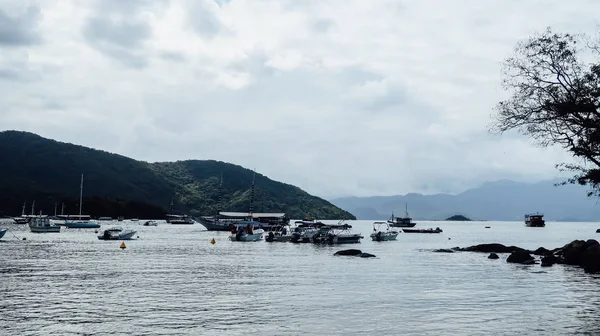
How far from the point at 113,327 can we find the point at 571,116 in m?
37.7

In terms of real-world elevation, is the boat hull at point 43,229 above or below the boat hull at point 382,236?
above

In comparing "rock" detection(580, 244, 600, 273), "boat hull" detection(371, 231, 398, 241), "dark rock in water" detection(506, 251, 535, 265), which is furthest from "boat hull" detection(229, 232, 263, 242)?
"rock" detection(580, 244, 600, 273)

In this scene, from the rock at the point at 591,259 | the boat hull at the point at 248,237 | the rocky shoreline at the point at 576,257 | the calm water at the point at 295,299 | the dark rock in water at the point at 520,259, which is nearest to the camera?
the calm water at the point at 295,299

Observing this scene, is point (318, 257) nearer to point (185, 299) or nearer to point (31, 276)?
point (31, 276)

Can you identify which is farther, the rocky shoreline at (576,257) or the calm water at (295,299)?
the rocky shoreline at (576,257)

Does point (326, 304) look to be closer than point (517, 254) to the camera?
Yes

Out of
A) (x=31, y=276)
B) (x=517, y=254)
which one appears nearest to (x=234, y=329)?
(x=31, y=276)

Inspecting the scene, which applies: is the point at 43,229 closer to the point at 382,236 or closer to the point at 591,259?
the point at 382,236

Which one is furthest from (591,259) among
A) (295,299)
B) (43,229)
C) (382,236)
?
(43,229)

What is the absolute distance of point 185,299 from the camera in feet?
120

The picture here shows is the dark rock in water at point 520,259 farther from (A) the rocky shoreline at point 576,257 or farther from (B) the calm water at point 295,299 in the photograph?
(B) the calm water at point 295,299

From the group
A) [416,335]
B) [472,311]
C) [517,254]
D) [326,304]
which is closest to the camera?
[416,335]

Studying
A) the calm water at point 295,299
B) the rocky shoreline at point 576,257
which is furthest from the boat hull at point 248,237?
the calm water at point 295,299

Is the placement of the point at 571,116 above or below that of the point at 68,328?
above
